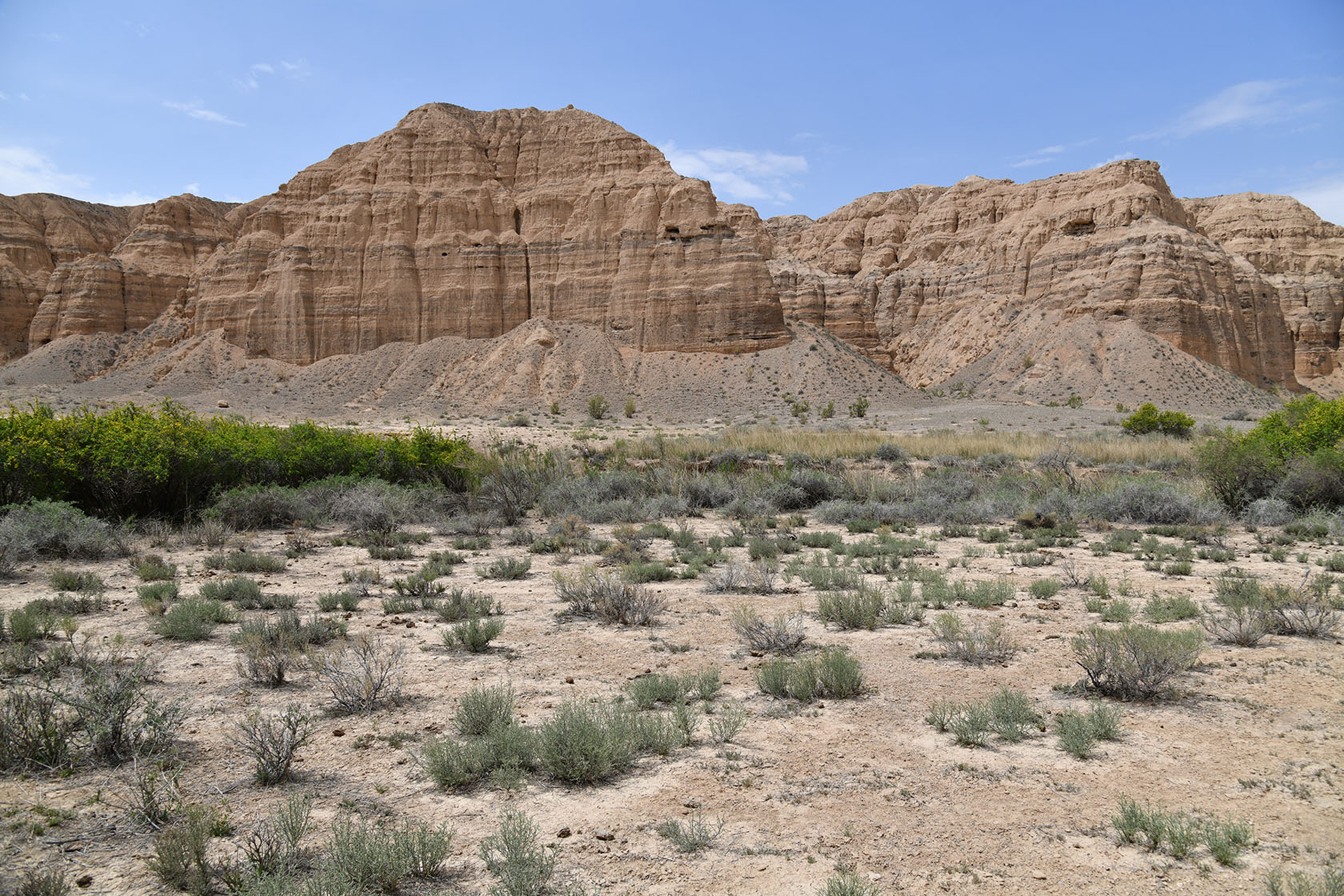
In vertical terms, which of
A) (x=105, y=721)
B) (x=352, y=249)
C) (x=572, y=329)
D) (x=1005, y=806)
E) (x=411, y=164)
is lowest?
(x=1005, y=806)

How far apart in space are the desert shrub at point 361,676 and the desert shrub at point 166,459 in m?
9.81

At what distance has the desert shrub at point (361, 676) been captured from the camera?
6.33 m

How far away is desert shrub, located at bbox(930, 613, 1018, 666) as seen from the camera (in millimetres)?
7434

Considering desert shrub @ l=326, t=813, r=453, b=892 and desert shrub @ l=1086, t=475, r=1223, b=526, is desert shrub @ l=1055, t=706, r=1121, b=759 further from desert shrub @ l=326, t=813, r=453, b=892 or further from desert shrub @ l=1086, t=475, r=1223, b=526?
desert shrub @ l=1086, t=475, r=1223, b=526

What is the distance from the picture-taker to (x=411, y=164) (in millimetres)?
62281

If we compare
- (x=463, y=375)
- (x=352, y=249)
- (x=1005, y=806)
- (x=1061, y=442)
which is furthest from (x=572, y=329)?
(x=1005, y=806)

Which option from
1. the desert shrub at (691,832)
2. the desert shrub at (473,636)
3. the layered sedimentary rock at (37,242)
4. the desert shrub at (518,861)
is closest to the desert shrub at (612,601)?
the desert shrub at (473,636)

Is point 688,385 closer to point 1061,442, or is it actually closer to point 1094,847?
point 1061,442

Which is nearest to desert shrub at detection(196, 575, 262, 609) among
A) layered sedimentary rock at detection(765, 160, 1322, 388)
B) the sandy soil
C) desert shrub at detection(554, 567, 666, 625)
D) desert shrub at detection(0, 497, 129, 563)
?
the sandy soil

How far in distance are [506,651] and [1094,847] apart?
5551 mm

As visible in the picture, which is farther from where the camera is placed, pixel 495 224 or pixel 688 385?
pixel 495 224

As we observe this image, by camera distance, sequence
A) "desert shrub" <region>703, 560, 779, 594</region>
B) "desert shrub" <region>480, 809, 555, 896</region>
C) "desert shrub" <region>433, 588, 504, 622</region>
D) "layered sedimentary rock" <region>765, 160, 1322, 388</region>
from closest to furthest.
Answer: "desert shrub" <region>480, 809, 555, 896</region> < "desert shrub" <region>433, 588, 504, 622</region> < "desert shrub" <region>703, 560, 779, 594</region> < "layered sedimentary rock" <region>765, 160, 1322, 388</region>

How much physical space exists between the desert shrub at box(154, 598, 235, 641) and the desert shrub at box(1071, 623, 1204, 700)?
8.82 metres

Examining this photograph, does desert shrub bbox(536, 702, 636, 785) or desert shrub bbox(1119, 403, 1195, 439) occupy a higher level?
desert shrub bbox(1119, 403, 1195, 439)
